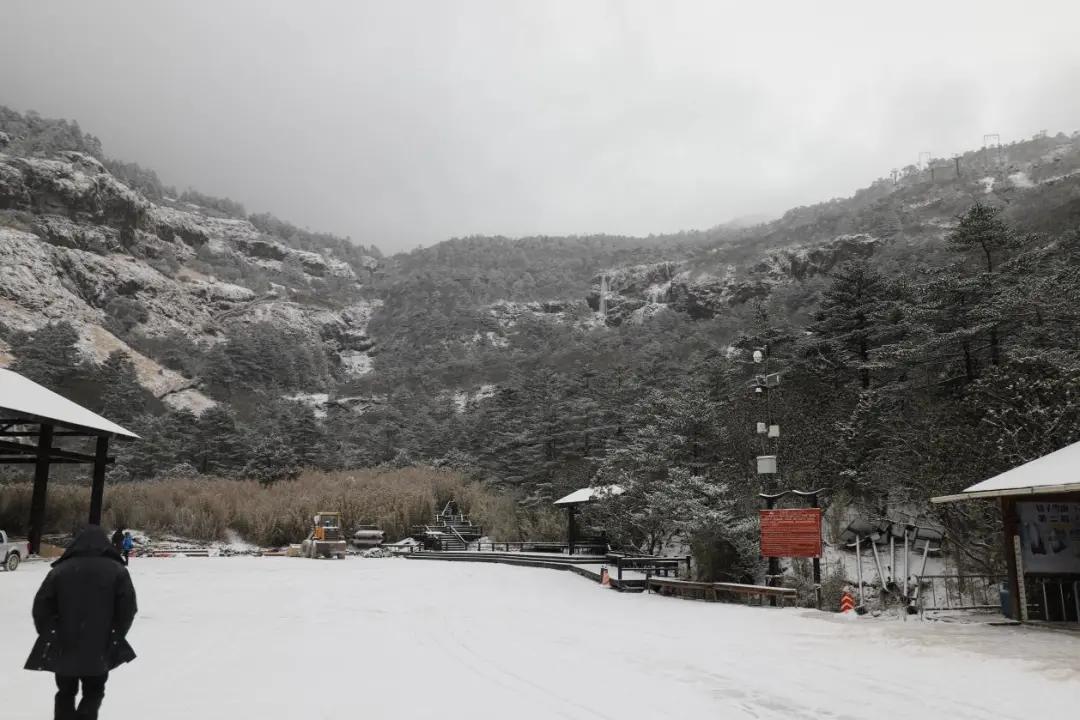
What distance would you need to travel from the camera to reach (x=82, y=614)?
3.98 m

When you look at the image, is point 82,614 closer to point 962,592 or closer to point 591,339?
point 962,592

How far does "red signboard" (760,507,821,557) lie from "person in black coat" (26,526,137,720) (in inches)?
432

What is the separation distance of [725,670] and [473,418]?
43683 millimetres

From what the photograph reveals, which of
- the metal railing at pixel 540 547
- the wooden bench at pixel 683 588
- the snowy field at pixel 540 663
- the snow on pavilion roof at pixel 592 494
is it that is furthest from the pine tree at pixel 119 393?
the wooden bench at pixel 683 588

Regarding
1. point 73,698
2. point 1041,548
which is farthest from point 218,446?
point 73,698

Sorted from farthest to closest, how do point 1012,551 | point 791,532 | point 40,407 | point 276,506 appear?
point 276,506 < point 40,407 < point 791,532 < point 1012,551

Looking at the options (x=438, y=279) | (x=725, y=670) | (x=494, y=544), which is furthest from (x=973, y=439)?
(x=438, y=279)

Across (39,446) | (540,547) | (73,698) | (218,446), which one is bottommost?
(540,547)

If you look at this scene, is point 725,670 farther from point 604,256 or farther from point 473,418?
point 604,256

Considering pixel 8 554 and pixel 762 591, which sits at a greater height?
pixel 8 554

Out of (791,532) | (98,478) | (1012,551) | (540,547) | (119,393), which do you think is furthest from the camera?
(119,393)

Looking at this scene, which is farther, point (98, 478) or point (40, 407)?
point (98, 478)

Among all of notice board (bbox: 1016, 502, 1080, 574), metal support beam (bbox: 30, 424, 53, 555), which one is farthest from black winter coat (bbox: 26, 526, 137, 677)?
metal support beam (bbox: 30, 424, 53, 555)

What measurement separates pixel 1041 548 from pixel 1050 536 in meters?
0.27
